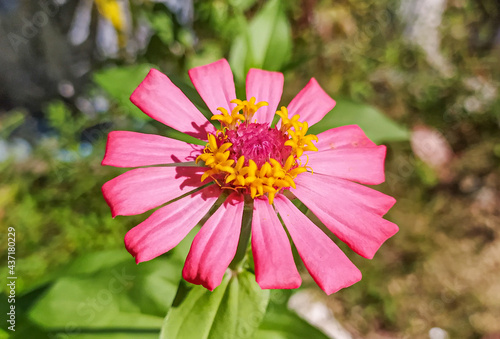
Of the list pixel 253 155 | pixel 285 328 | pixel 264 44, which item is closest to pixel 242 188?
pixel 253 155

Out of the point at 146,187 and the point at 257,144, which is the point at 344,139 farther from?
the point at 146,187

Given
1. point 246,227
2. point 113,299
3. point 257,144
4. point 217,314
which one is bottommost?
point 113,299

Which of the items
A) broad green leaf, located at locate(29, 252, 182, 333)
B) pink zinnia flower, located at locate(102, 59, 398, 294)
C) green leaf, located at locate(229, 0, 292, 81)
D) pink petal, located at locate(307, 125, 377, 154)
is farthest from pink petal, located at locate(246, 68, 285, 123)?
broad green leaf, located at locate(29, 252, 182, 333)

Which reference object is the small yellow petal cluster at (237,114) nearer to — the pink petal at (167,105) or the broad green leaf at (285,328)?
the pink petal at (167,105)

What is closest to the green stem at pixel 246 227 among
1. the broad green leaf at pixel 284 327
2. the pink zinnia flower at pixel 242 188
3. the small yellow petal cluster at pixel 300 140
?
the pink zinnia flower at pixel 242 188

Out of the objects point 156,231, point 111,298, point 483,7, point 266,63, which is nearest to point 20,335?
point 111,298

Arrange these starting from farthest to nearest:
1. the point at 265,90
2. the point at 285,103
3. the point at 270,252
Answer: the point at 285,103, the point at 265,90, the point at 270,252

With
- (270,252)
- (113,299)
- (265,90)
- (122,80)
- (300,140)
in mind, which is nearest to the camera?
(270,252)

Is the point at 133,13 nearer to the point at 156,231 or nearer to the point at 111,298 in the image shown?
the point at 111,298
